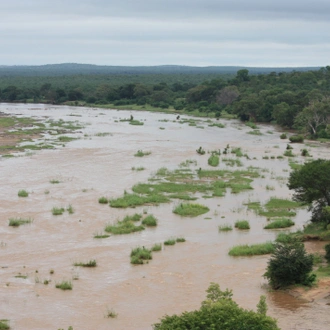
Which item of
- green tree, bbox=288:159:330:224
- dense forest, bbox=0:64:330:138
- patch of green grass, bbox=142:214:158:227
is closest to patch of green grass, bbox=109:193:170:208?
patch of green grass, bbox=142:214:158:227

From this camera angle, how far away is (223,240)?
21.7 m

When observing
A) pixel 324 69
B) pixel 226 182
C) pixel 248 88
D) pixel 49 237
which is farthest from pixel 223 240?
pixel 324 69

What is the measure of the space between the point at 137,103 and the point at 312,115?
35479mm

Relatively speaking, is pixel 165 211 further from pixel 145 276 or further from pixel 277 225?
pixel 145 276

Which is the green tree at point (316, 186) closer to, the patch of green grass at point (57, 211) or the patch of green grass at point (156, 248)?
the patch of green grass at point (156, 248)

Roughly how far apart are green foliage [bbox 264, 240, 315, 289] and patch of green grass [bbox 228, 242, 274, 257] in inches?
102

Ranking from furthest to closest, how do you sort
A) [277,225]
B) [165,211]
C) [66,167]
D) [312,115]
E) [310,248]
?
1. [312,115]
2. [66,167]
3. [165,211]
4. [277,225]
5. [310,248]

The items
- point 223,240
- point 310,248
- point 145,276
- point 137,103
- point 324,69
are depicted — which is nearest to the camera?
point 145,276

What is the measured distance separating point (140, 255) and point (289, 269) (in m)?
4.94

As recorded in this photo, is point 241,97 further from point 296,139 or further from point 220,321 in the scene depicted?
point 220,321

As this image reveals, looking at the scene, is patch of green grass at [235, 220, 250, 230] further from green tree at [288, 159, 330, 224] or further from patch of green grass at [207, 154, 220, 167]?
patch of green grass at [207, 154, 220, 167]

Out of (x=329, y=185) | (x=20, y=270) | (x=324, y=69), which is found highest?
(x=324, y=69)

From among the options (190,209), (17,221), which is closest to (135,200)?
(190,209)

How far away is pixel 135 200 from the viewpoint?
2709 cm
